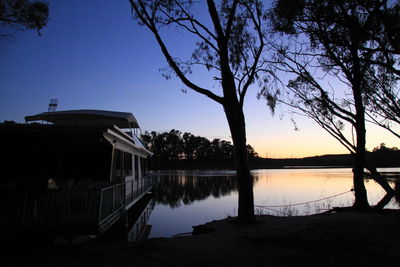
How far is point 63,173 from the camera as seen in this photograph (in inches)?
403

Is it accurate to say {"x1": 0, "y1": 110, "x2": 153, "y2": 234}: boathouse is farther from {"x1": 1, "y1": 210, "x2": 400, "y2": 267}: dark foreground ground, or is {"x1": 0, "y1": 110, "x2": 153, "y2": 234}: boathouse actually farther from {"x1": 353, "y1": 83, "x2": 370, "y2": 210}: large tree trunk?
{"x1": 353, "y1": 83, "x2": 370, "y2": 210}: large tree trunk

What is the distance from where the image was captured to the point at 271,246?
6277 mm

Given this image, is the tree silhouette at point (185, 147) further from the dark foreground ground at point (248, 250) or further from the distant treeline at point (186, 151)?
the dark foreground ground at point (248, 250)

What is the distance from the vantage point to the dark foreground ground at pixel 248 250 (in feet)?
17.3

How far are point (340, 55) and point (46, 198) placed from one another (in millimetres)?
11013

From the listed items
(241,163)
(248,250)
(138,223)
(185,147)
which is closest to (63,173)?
(138,223)

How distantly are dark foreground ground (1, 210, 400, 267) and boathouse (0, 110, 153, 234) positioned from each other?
61cm

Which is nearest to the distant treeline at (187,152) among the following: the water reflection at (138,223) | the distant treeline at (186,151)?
the distant treeline at (186,151)

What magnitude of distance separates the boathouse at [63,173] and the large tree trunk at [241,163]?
3513mm

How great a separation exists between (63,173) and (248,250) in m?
6.95

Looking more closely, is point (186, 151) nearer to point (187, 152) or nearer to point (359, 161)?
point (187, 152)

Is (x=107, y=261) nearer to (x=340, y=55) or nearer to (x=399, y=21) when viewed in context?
(x=399, y=21)

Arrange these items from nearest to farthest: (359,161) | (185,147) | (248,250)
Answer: (248,250)
(359,161)
(185,147)

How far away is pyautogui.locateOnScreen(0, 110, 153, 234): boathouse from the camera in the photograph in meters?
6.70
